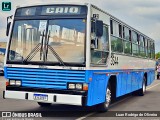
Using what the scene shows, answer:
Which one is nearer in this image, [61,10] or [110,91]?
[61,10]

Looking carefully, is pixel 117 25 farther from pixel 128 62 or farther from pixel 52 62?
pixel 52 62

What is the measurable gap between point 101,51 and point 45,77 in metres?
1.92

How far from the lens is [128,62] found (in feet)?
47.3

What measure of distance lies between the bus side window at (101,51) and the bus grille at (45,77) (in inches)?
27.8

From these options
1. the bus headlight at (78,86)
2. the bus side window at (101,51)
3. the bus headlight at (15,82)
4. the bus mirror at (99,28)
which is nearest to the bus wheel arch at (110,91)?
the bus side window at (101,51)

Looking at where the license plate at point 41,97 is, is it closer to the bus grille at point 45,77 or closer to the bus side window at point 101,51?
the bus grille at point 45,77

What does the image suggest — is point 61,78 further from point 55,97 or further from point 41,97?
point 41,97

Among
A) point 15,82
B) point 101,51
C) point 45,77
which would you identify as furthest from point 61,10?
point 15,82

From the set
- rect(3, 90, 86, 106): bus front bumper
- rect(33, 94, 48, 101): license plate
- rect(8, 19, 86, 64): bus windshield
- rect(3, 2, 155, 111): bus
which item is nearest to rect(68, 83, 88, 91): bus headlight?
rect(3, 2, 155, 111): bus

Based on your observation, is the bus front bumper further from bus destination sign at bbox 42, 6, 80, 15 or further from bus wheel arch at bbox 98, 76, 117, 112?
bus destination sign at bbox 42, 6, 80, 15

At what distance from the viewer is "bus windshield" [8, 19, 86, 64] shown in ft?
31.4

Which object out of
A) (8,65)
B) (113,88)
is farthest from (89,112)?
(8,65)

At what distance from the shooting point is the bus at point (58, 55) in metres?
9.46

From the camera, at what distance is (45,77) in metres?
9.73
